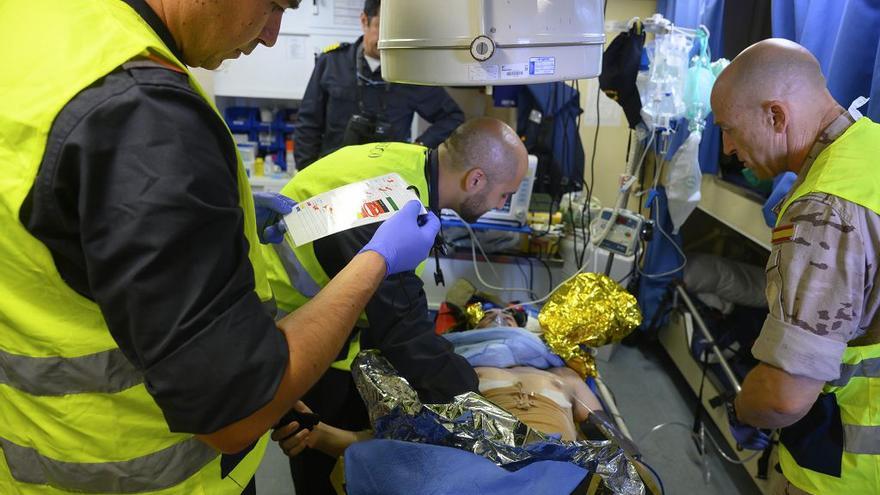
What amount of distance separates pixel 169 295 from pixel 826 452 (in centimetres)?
122

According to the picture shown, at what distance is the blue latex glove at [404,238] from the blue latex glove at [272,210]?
0.77 feet

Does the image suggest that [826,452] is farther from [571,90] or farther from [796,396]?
[571,90]

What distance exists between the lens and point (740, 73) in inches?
44.1

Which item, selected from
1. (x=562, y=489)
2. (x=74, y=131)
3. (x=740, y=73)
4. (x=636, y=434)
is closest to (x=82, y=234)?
(x=74, y=131)

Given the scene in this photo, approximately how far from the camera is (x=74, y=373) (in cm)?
64

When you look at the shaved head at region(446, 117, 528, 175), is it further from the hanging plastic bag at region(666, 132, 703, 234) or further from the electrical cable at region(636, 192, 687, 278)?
the electrical cable at region(636, 192, 687, 278)

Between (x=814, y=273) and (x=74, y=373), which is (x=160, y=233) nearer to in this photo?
(x=74, y=373)

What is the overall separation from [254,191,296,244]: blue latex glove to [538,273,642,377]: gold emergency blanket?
3.66ft

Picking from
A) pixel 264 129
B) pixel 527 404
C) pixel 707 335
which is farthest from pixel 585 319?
pixel 264 129

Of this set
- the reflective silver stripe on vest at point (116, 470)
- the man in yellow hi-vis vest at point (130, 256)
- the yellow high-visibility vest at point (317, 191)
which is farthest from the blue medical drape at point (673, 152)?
the reflective silver stripe on vest at point (116, 470)

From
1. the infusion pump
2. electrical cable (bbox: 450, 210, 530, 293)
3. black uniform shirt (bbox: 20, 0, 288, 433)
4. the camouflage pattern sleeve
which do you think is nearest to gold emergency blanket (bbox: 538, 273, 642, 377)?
the infusion pump

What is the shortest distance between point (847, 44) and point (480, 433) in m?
1.29

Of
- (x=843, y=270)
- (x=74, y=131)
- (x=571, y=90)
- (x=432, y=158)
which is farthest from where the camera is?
(x=571, y=90)

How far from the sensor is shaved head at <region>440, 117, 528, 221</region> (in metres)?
1.52
